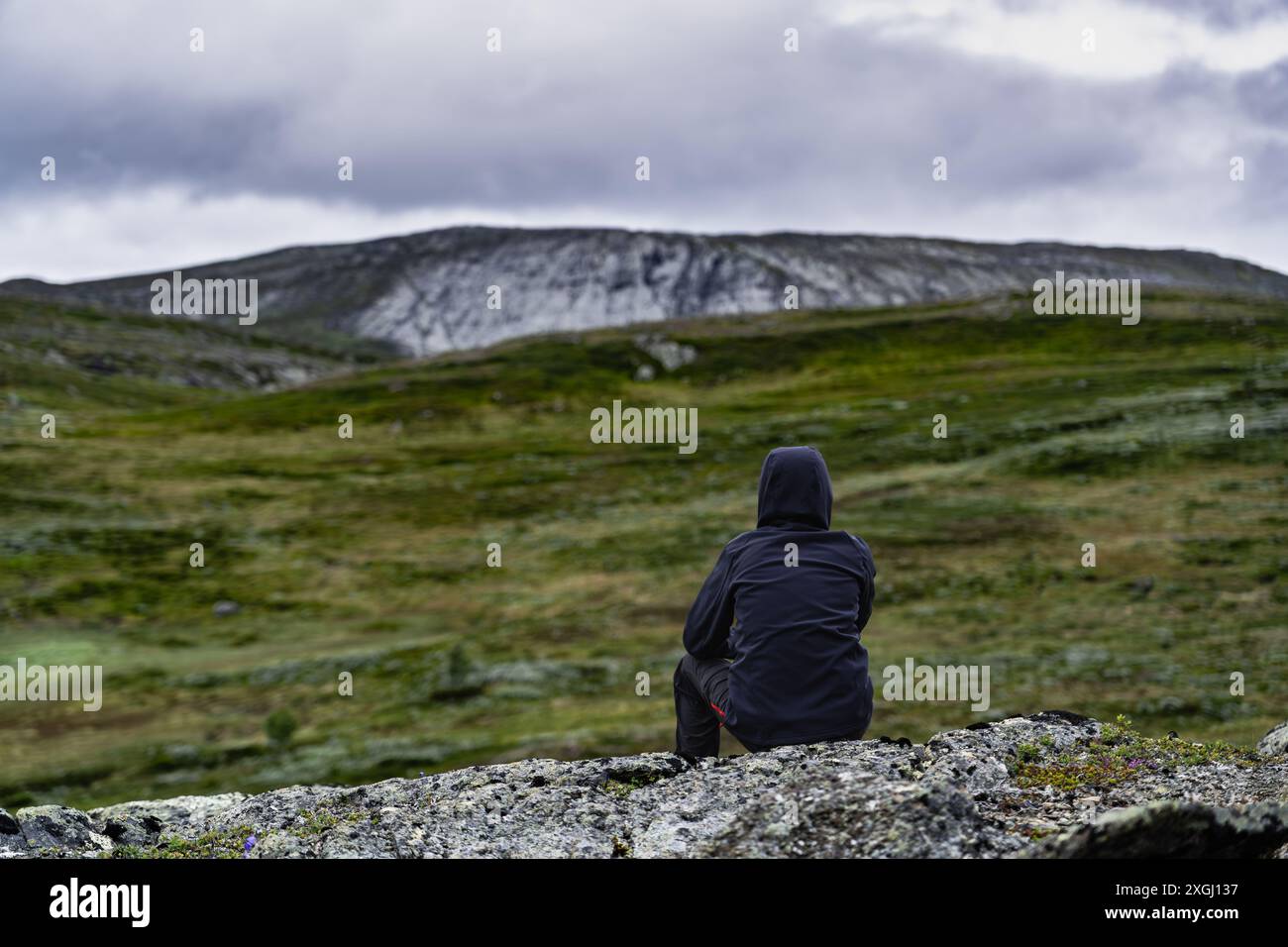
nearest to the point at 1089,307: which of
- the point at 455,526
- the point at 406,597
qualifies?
the point at 455,526

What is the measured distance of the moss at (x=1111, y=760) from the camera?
802 centimetres

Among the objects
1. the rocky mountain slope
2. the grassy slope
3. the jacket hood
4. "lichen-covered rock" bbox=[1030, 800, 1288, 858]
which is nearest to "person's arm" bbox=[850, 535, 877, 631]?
the jacket hood

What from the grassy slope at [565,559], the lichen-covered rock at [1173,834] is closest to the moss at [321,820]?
the lichen-covered rock at [1173,834]

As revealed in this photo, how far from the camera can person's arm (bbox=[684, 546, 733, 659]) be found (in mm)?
8648

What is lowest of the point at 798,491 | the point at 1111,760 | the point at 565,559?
the point at 565,559

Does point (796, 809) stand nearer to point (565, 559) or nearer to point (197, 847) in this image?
point (197, 847)

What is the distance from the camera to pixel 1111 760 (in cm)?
848

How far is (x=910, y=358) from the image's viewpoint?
122 meters

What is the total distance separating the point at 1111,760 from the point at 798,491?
3502mm

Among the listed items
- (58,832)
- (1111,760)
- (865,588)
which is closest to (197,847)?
(58,832)

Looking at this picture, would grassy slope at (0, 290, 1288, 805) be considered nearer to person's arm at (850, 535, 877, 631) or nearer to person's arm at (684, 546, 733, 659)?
person's arm at (850, 535, 877, 631)

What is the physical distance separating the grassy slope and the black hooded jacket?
48.0 feet

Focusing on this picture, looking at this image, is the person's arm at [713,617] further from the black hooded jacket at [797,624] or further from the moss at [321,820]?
the moss at [321,820]
